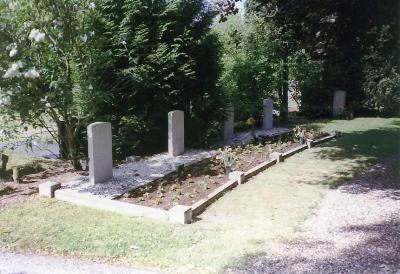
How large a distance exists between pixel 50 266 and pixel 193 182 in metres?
4.18

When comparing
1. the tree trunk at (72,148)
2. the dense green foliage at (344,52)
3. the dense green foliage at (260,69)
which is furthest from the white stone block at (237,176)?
the dense green foliage at (344,52)

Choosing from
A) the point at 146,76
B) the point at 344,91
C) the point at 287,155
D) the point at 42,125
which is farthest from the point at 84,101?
the point at 344,91

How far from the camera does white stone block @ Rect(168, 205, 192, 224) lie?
7.14 metres

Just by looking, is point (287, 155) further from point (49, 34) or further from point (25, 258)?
point (25, 258)

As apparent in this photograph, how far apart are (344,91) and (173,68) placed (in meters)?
10.9

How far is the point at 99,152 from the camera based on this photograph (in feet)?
30.3

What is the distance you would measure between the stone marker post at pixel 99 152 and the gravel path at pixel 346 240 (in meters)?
4.59

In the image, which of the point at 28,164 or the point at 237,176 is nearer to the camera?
the point at 237,176

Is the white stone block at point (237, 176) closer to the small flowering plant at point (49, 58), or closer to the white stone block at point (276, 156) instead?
the white stone block at point (276, 156)

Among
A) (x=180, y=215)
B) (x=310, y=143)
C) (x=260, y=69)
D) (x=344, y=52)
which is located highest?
(x=344, y=52)

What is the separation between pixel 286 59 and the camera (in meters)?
19.4

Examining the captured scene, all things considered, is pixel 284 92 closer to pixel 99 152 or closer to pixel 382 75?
pixel 382 75

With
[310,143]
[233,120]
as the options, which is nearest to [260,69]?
[233,120]

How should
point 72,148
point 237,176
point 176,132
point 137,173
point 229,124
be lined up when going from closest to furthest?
point 237,176
point 137,173
point 72,148
point 176,132
point 229,124
